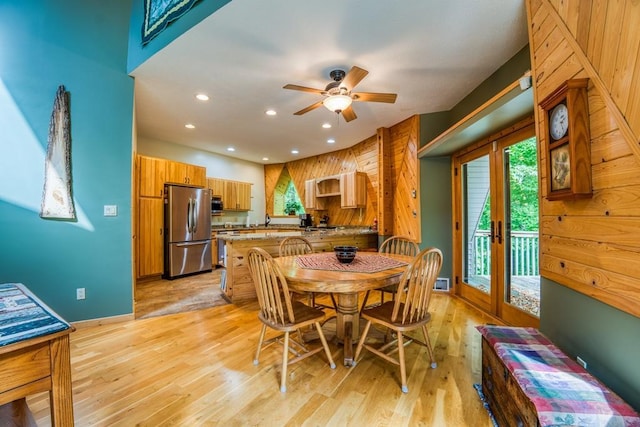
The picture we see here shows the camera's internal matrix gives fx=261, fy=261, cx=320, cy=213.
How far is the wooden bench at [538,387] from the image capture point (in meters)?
0.99

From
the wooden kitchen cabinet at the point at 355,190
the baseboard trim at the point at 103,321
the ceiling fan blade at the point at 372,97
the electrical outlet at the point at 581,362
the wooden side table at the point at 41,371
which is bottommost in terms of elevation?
the baseboard trim at the point at 103,321

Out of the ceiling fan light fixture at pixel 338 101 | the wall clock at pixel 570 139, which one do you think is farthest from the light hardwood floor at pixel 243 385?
the ceiling fan light fixture at pixel 338 101

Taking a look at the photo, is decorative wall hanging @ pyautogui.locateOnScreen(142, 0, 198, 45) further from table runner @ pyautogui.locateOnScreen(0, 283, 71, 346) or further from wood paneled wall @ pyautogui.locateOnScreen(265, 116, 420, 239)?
wood paneled wall @ pyautogui.locateOnScreen(265, 116, 420, 239)

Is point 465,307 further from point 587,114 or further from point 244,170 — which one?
point 244,170

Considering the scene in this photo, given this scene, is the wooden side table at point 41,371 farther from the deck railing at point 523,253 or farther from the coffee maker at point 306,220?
the coffee maker at point 306,220

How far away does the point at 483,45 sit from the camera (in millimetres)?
2363

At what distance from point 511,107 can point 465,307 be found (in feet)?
7.84

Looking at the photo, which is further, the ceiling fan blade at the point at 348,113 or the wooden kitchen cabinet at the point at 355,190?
the wooden kitchen cabinet at the point at 355,190

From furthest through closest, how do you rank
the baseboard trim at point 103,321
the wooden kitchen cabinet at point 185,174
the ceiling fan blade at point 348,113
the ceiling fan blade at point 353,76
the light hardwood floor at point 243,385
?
the wooden kitchen cabinet at point 185,174 → the ceiling fan blade at point 348,113 → the baseboard trim at point 103,321 → the ceiling fan blade at point 353,76 → the light hardwood floor at point 243,385

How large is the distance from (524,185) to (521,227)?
17.2 inches

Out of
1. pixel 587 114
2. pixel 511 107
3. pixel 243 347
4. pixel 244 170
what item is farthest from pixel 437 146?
pixel 244 170

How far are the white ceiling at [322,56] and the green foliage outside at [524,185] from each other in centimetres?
92

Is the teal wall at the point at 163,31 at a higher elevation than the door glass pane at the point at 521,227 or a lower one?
higher

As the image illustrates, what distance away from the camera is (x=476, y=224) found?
3434 millimetres
